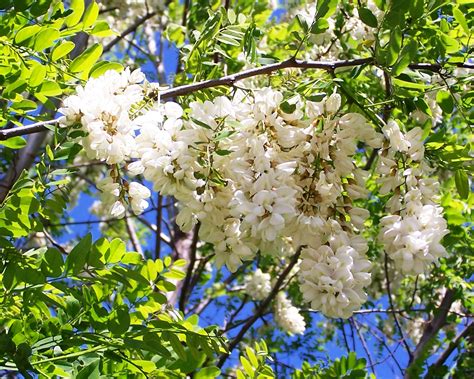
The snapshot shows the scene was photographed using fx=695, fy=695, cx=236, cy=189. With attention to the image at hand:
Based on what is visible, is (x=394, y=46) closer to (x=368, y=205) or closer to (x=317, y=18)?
(x=317, y=18)

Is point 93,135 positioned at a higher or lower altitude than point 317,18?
lower

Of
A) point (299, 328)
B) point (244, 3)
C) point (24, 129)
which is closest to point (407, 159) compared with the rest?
point (24, 129)

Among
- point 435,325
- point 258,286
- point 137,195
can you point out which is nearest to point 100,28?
point 137,195

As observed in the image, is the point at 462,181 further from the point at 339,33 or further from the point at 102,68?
the point at 339,33

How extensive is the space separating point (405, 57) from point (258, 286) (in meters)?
3.46

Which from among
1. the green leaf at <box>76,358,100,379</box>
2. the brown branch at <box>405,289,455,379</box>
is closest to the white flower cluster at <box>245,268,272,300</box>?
the brown branch at <box>405,289,455,379</box>

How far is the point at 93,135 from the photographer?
47.7 inches

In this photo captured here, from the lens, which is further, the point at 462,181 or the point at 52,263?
the point at 462,181

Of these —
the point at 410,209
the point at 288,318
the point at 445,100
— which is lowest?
the point at 410,209

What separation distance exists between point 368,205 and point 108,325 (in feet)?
7.24

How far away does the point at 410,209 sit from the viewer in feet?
4.25

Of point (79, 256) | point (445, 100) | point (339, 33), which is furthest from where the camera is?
point (339, 33)

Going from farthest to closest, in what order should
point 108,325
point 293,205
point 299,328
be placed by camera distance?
point 299,328, point 108,325, point 293,205

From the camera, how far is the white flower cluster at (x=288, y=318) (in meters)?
4.65
